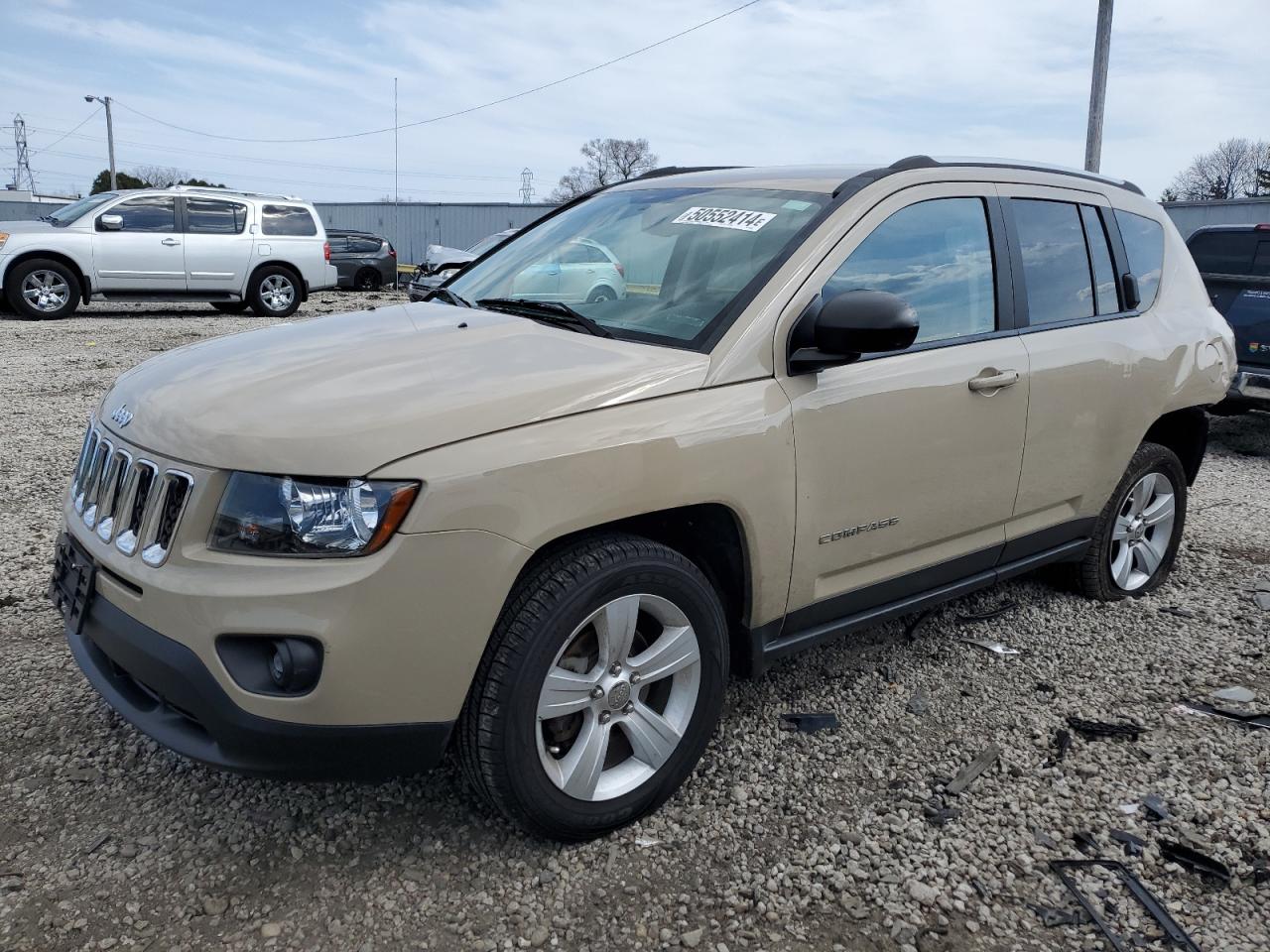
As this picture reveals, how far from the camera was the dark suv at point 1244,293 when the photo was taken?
7652 mm

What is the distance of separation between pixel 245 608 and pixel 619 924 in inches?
44.8

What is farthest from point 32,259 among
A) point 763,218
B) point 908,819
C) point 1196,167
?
point 1196,167

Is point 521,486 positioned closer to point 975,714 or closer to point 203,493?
point 203,493

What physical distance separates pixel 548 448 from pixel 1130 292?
2.92 m

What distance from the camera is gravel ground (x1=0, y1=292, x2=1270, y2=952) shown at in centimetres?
240

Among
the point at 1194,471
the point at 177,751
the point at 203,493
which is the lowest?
the point at 177,751

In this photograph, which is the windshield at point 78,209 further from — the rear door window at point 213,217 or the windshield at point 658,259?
the windshield at point 658,259

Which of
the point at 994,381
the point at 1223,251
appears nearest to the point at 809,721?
the point at 994,381

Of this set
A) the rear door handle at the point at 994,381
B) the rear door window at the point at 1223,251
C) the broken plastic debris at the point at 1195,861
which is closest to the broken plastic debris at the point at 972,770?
the broken plastic debris at the point at 1195,861

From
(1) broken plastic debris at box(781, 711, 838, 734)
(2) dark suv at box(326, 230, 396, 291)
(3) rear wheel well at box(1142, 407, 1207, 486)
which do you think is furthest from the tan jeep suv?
(2) dark suv at box(326, 230, 396, 291)

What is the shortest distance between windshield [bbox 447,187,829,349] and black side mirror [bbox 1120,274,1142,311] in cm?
169

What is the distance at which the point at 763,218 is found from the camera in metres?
3.20

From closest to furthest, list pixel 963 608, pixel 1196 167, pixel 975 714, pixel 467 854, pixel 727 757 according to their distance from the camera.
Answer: pixel 467 854 → pixel 727 757 → pixel 975 714 → pixel 963 608 → pixel 1196 167

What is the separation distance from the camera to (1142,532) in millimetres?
4551
